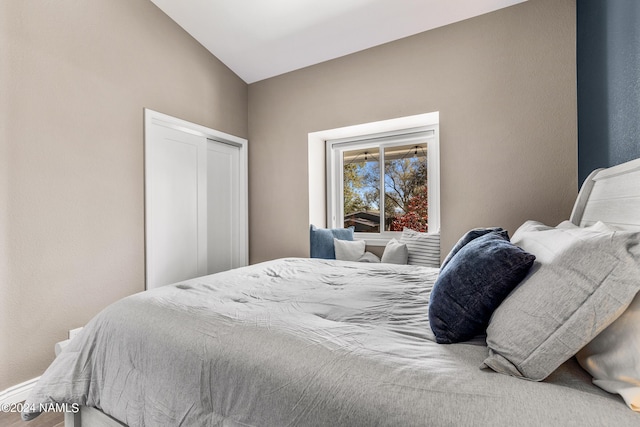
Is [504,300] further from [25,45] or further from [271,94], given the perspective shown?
[271,94]

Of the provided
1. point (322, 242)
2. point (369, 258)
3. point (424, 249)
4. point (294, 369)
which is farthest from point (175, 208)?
point (294, 369)

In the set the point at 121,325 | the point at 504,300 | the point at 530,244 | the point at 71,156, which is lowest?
the point at 121,325

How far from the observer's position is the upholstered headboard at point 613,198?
1.19 metres

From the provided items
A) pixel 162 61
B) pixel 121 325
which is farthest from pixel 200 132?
pixel 121 325

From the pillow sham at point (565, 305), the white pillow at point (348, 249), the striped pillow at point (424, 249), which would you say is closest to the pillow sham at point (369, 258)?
the white pillow at point (348, 249)

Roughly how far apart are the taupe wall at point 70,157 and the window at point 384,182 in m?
1.92

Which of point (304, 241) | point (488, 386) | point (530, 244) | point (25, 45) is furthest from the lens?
point (304, 241)

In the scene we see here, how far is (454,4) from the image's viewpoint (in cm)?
244

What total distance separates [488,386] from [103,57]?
3.09 m

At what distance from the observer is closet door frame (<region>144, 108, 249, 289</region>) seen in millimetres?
2713

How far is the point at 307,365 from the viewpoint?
0.86m

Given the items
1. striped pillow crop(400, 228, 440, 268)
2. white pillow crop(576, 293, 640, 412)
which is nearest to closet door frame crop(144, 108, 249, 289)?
striped pillow crop(400, 228, 440, 268)

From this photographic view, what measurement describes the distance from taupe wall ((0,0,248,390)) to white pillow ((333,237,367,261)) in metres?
1.80

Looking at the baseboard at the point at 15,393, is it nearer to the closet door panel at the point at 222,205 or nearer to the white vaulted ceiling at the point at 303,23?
the closet door panel at the point at 222,205
